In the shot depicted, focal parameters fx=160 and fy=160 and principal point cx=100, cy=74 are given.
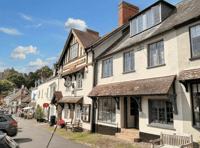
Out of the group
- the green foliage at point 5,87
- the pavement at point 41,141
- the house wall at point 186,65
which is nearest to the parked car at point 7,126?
the pavement at point 41,141

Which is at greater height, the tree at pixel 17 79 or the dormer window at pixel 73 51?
the tree at pixel 17 79

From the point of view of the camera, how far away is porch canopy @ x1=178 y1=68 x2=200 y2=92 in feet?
23.8

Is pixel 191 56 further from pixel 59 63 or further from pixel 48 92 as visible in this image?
pixel 48 92

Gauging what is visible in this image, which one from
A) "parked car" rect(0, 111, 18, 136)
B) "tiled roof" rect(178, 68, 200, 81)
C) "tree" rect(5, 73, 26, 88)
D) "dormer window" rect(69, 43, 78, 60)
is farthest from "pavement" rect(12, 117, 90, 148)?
"tree" rect(5, 73, 26, 88)

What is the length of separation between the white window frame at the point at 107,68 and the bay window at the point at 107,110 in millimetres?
2181

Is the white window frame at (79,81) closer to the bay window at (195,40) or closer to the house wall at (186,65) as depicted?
the house wall at (186,65)

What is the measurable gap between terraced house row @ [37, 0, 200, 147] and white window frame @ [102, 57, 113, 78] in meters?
0.02

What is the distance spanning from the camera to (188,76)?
754cm

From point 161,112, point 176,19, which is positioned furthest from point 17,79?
point 176,19

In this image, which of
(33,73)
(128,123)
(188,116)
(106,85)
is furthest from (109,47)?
(33,73)

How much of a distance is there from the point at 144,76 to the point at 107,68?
430 cm

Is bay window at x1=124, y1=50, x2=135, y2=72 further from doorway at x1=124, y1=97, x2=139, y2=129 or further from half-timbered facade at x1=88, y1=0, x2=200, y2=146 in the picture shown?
doorway at x1=124, y1=97, x2=139, y2=129

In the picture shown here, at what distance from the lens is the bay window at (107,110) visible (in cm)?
1262

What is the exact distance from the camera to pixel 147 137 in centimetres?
953
